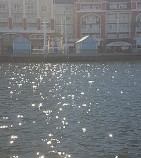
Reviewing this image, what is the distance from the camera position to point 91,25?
99.2 metres

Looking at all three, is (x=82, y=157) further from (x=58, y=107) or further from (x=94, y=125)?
(x=58, y=107)

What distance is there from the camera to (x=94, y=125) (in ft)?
60.3

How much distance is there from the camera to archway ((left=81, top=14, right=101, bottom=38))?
3898 inches

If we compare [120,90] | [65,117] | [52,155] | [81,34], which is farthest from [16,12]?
[52,155]

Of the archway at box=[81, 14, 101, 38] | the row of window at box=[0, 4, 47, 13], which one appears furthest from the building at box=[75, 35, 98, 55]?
the row of window at box=[0, 4, 47, 13]

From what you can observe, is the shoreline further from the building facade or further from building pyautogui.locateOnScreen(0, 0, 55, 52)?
the building facade

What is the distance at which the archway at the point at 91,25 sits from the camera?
Result: 99.0 meters

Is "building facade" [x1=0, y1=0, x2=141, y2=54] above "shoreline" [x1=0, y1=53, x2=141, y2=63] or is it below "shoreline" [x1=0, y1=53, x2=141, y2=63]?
above

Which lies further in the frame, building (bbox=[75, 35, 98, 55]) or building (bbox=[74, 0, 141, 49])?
building (bbox=[74, 0, 141, 49])

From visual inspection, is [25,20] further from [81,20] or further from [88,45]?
[88,45]

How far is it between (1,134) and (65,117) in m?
4.69

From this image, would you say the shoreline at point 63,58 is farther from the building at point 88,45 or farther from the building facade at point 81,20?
the building facade at point 81,20

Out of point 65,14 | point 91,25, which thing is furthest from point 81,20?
point 65,14

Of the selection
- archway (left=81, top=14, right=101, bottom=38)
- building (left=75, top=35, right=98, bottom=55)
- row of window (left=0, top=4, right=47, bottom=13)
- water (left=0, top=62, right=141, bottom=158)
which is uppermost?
row of window (left=0, top=4, right=47, bottom=13)
